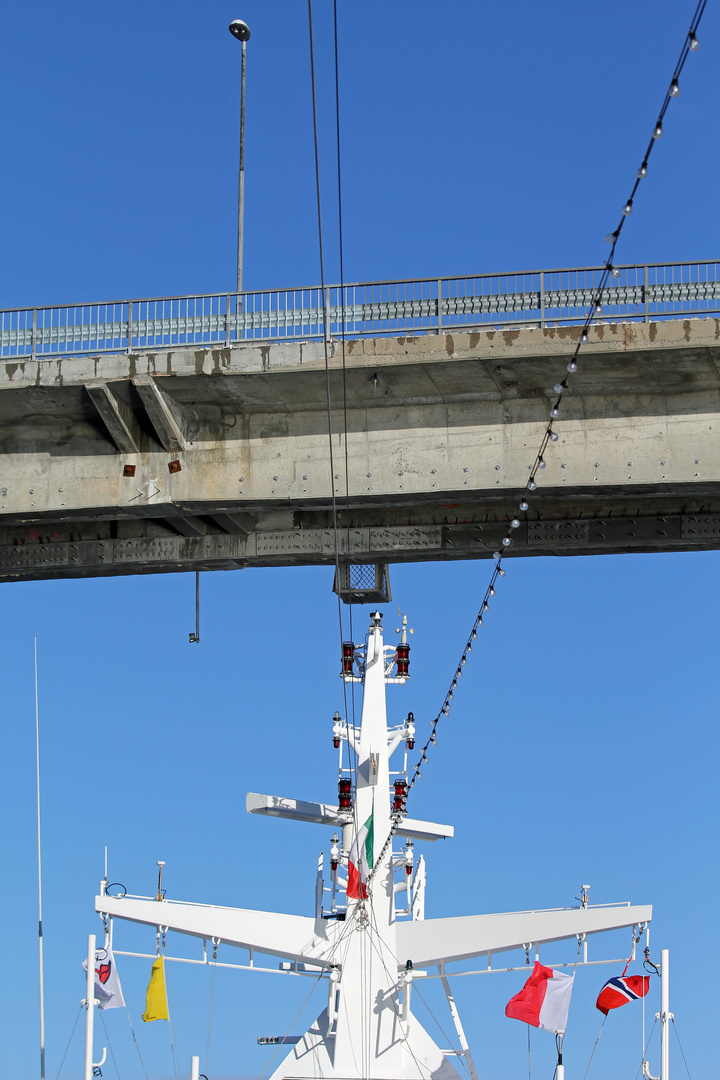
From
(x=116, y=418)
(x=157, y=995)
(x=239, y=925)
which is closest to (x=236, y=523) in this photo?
(x=116, y=418)

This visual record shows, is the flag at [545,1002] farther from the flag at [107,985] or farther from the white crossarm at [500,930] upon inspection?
the flag at [107,985]

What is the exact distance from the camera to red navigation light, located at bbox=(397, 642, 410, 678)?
24.0 meters

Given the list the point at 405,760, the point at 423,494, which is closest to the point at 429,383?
the point at 423,494

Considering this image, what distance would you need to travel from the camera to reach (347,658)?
2375 centimetres

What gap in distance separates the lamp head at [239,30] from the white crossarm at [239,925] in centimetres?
1682

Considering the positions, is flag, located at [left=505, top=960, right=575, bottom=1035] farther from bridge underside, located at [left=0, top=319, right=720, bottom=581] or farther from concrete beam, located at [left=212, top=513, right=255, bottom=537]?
concrete beam, located at [left=212, top=513, right=255, bottom=537]

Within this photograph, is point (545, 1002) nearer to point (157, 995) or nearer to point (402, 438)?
point (157, 995)

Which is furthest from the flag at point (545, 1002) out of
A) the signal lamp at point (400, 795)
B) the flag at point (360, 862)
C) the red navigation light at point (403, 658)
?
the red navigation light at point (403, 658)

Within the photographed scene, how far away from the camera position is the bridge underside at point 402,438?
15.2 meters

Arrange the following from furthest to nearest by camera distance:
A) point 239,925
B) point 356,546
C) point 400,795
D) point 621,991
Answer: point 400,795
point 239,925
point 621,991
point 356,546

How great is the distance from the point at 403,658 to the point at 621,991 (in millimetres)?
7273

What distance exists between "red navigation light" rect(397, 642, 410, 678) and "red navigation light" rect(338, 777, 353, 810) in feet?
7.91

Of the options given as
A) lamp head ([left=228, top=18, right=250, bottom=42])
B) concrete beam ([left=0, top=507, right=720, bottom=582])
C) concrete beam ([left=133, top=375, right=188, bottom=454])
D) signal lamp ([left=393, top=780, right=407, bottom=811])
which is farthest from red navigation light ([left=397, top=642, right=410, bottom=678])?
lamp head ([left=228, top=18, right=250, bottom=42])

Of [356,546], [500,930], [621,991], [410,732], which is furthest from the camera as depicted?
[410,732]
